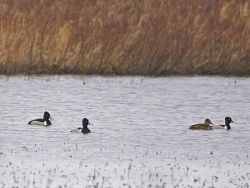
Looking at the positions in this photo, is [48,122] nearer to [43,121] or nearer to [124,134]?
[43,121]

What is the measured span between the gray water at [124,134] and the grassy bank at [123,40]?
395 millimetres

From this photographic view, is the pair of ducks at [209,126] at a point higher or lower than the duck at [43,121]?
higher

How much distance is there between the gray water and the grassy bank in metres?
0.39

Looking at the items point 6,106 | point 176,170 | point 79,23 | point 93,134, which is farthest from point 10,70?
point 176,170

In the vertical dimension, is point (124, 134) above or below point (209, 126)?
below

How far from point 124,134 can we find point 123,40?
7.75m

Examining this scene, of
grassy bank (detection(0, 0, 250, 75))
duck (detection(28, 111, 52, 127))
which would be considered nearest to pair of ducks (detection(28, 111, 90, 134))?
duck (detection(28, 111, 52, 127))

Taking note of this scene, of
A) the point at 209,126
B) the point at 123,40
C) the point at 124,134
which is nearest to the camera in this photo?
the point at 124,134

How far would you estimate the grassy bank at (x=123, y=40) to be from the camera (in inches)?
848

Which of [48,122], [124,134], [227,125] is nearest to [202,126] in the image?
[227,125]

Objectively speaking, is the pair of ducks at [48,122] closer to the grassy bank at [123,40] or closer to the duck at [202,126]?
the duck at [202,126]

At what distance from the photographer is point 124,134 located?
14445mm

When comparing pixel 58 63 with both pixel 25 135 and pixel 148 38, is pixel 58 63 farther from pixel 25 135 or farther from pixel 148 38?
pixel 25 135

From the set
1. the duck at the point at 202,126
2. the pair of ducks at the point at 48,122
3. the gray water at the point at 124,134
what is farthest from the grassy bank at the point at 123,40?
the duck at the point at 202,126
